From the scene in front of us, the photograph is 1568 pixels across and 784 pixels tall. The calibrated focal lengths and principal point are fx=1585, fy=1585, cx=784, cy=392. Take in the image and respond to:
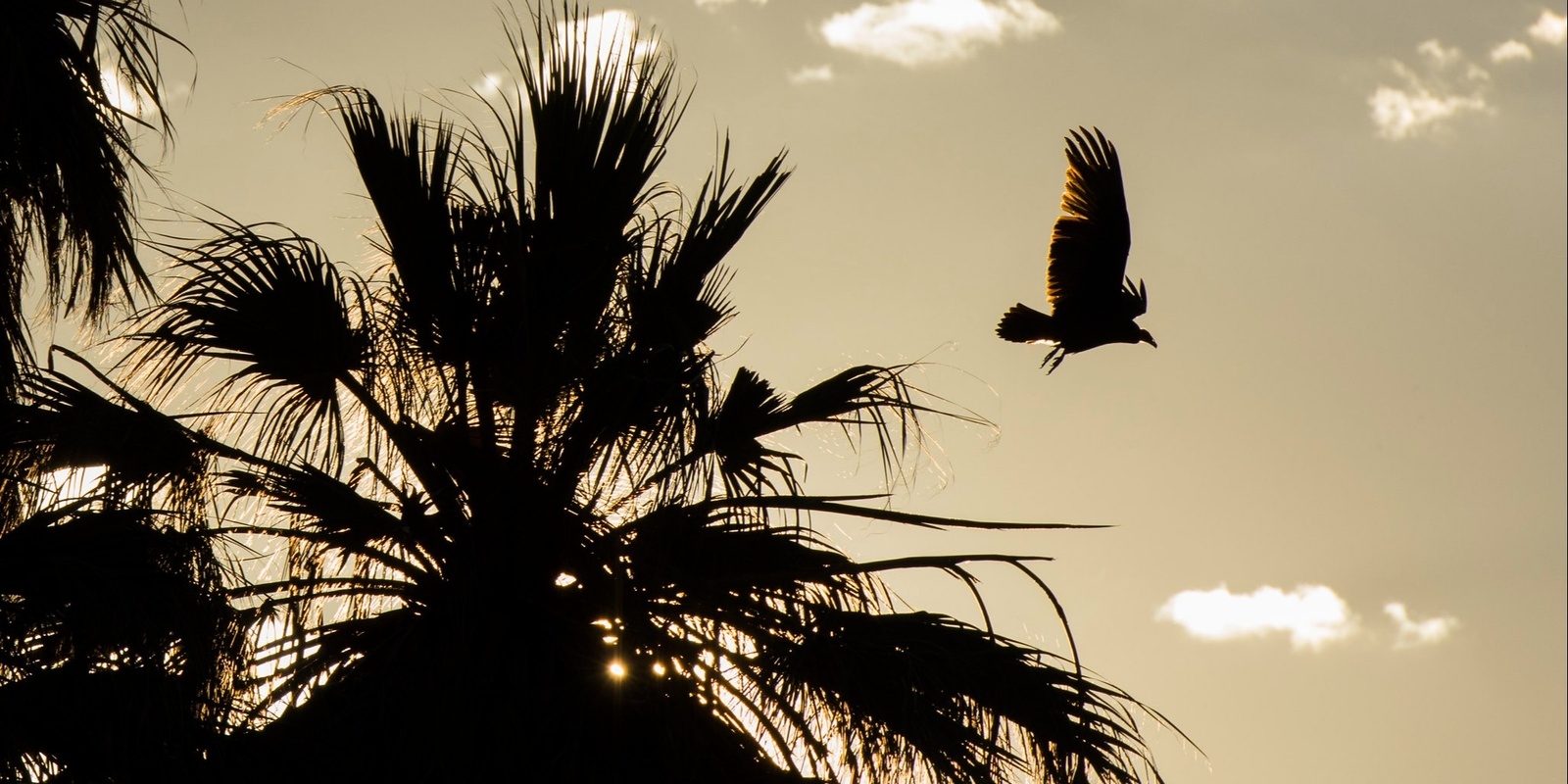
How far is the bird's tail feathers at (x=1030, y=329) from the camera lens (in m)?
8.38

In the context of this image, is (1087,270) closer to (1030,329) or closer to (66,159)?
(1030,329)

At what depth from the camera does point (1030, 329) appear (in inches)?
330

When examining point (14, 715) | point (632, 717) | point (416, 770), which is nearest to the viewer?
point (14, 715)

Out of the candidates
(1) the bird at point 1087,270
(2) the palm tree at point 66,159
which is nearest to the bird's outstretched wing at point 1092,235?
(1) the bird at point 1087,270

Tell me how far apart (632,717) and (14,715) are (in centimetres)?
223

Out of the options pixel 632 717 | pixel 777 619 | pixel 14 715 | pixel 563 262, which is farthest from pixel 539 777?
pixel 563 262

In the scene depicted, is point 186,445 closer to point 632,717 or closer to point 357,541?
point 357,541

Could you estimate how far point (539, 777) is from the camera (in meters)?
5.82

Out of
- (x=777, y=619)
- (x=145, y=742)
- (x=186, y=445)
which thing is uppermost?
(x=186, y=445)

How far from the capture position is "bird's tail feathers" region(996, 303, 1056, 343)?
8.38 m

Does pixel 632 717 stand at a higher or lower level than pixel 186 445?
lower

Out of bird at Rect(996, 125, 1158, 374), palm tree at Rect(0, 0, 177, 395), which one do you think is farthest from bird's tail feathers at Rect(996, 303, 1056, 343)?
palm tree at Rect(0, 0, 177, 395)

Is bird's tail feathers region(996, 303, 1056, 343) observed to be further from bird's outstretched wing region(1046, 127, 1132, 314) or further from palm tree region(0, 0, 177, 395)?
palm tree region(0, 0, 177, 395)

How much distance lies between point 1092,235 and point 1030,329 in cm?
60
